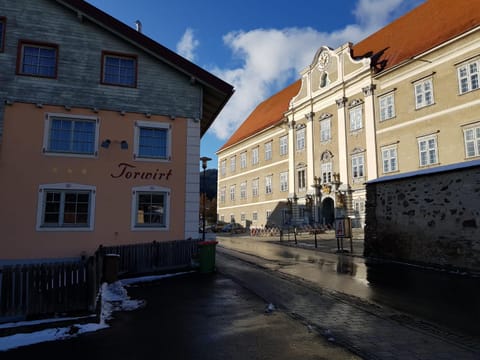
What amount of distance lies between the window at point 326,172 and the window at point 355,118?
14.9ft

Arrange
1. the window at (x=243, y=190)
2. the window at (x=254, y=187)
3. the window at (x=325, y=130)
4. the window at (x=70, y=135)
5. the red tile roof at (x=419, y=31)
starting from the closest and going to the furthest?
1. the window at (x=70, y=135)
2. the red tile roof at (x=419, y=31)
3. the window at (x=325, y=130)
4. the window at (x=254, y=187)
5. the window at (x=243, y=190)

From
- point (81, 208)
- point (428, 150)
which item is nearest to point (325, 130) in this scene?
point (428, 150)

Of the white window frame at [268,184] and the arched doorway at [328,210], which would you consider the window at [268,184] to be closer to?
the white window frame at [268,184]

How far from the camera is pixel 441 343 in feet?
17.1

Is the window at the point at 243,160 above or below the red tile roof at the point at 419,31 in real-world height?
below

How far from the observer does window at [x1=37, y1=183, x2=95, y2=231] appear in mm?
12398

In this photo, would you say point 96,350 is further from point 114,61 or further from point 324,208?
point 324,208

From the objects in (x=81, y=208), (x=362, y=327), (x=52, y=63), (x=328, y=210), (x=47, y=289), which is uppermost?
(x=52, y=63)

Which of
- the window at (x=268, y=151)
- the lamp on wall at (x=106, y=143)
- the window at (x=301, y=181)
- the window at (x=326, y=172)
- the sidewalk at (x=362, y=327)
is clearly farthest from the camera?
the window at (x=268, y=151)

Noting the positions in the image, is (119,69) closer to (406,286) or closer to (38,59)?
(38,59)

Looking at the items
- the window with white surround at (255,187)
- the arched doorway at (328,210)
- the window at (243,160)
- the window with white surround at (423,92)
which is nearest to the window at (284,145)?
the window with white surround at (255,187)

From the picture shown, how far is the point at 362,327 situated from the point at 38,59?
14.4 m

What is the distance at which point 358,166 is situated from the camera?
1225 inches

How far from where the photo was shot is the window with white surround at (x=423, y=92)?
2519 centimetres
